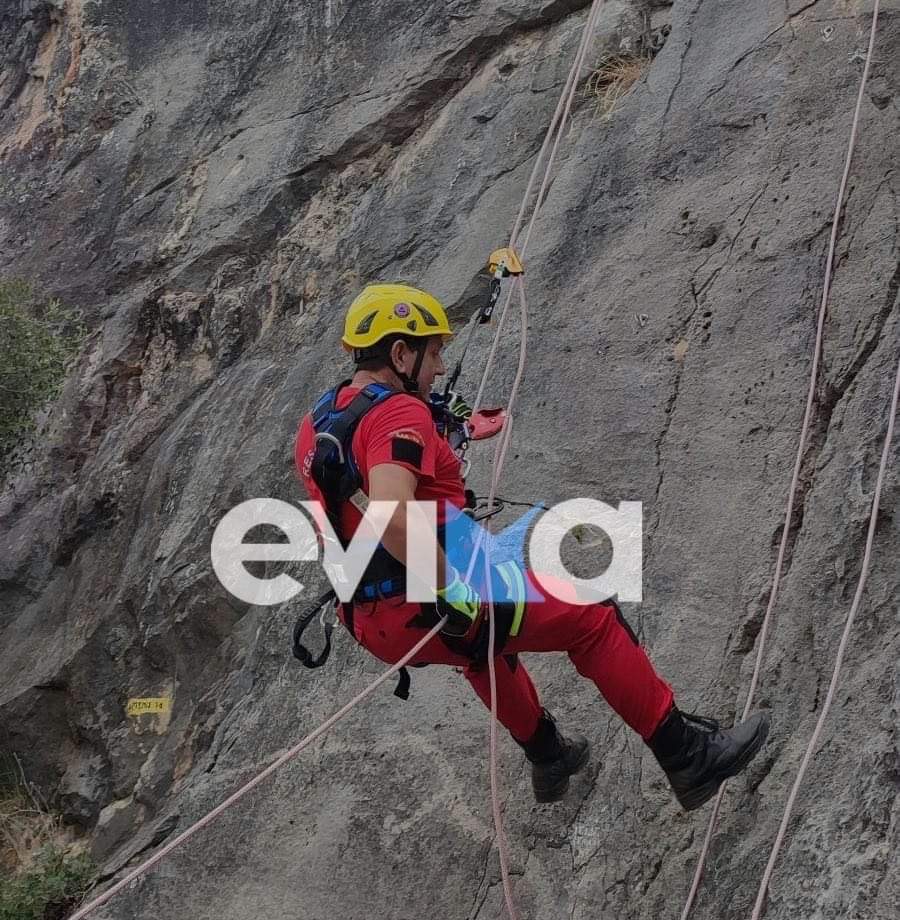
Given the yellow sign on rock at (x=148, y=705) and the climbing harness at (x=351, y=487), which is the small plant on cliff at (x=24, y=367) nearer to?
the yellow sign on rock at (x=148, y=705)

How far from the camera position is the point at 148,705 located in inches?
289

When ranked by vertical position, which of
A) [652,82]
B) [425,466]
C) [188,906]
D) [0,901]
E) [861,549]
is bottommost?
[0,901]

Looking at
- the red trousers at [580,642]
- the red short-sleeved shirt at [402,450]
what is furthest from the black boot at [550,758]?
the red short-sleeved shirt at [402,450]

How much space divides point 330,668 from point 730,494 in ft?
7.59

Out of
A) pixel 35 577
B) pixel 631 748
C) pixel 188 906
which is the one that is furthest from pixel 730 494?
pixel 35 577

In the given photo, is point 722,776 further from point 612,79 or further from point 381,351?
point 612,79

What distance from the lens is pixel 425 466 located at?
3.80m

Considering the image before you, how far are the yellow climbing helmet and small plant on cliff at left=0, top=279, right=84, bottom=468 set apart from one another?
629 centimetres

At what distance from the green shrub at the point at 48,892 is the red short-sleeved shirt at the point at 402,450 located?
12.3ft

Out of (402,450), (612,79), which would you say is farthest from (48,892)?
(612,79)

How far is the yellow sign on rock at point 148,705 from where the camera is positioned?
7270 mm

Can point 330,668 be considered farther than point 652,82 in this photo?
No

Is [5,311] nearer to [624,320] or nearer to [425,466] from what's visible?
[624,320]

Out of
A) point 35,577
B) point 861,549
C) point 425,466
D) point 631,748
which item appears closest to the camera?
point 425,466
